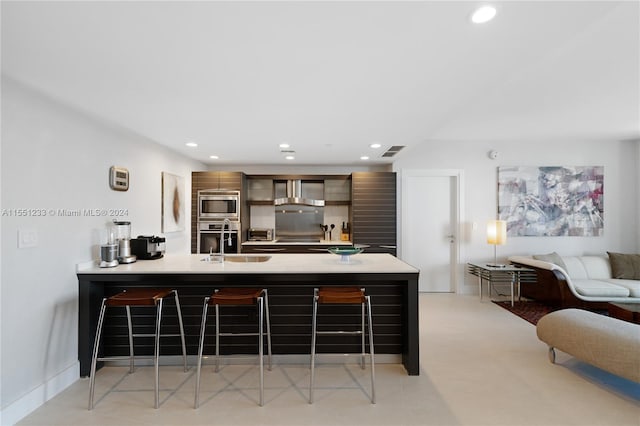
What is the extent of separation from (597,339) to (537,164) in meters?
3.81

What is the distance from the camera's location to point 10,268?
2191 millimetres

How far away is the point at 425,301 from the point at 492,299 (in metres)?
1.16

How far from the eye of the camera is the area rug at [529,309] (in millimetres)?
4445

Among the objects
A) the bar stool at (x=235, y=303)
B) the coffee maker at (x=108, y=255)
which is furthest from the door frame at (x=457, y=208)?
the coffee maker at (x=108, y=255)

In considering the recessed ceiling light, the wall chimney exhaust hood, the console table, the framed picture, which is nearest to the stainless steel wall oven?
the framed picture

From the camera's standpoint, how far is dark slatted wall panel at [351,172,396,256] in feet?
18.1

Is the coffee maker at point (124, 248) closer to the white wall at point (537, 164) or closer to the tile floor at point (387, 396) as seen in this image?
the tile floor at point (387, 396)

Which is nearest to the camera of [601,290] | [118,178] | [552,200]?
[118,178]

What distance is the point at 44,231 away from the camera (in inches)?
97.4

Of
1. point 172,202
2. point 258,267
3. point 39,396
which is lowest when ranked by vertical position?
point 39,396

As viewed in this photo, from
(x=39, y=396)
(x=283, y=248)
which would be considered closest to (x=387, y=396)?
(x=39, y=396)

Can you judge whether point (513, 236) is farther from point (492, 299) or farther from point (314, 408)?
point (314, 408)

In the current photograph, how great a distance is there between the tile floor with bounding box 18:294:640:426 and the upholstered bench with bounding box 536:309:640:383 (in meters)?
0.23

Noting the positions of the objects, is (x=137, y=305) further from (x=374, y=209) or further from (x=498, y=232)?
Result: (x=498, y=232)
